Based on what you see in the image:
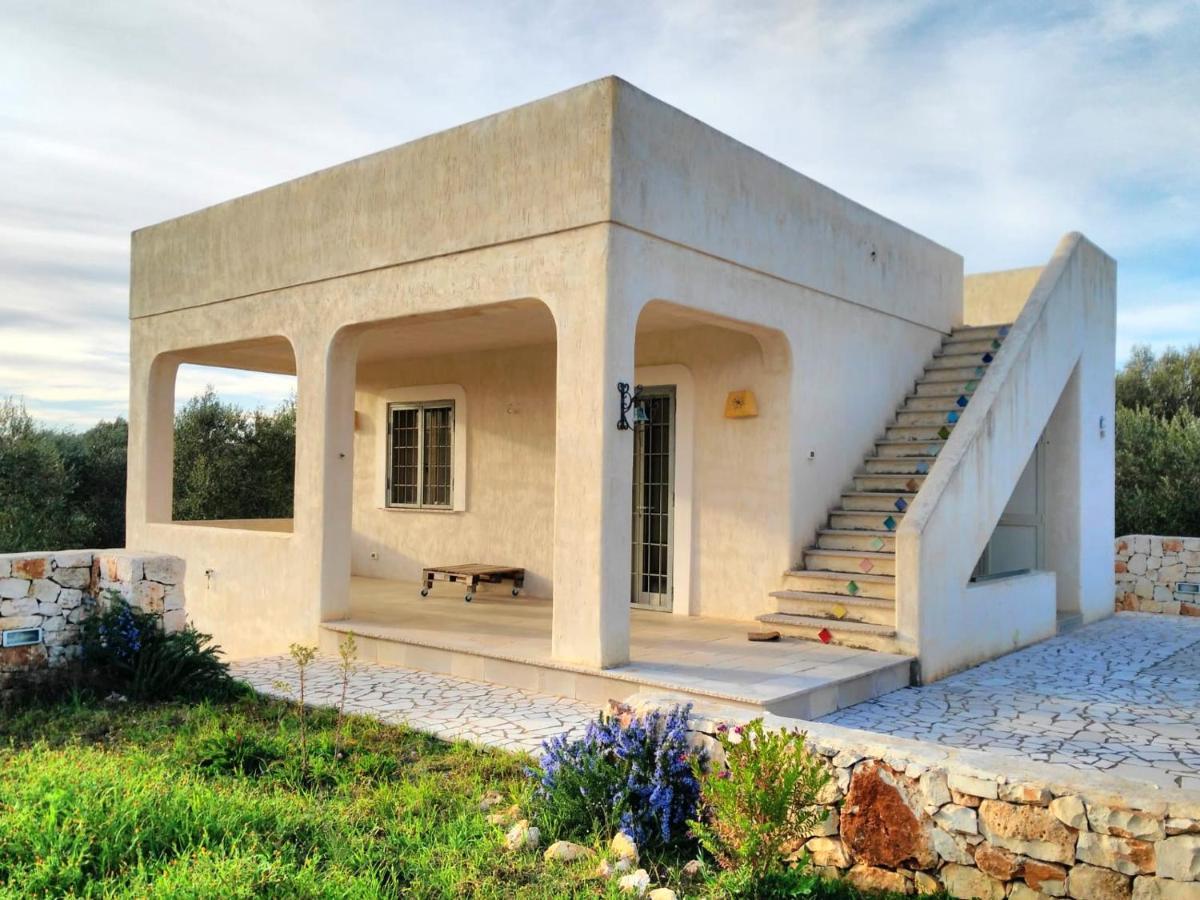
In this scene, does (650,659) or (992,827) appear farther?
(650,659)

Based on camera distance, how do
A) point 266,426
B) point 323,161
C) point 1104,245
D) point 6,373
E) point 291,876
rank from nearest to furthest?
point 291,876
point 323,161
point 1104,245
point 6,373
point 266,426

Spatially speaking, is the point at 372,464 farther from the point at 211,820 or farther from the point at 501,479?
the point at 211,820

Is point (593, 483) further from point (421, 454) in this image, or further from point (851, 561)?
point (421, 454)

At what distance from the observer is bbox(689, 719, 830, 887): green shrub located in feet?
11.7

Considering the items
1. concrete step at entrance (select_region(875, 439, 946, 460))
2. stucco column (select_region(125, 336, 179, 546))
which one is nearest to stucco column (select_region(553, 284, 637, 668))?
concrete step at entrance (select_region(875, 439, 946, 460))

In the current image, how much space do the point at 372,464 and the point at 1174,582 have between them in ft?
37.5

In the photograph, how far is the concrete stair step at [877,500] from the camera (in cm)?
968

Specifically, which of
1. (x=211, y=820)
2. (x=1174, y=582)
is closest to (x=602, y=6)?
(x=211, y=820)

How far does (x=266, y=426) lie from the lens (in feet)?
66.0

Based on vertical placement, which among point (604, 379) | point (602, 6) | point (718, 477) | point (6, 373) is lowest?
point (718, 477)

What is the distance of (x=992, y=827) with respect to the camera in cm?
343

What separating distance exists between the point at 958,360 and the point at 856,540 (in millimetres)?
3765

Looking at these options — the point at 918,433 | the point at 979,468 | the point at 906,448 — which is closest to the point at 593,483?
the point at 979,468

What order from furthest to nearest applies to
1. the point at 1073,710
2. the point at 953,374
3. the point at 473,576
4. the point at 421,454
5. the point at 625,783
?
the point at 421,454 < the point at 953,374 < the point at 473,576 < the point at 1073,710 < the point at 625,783
